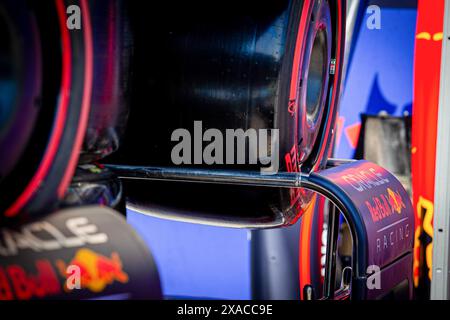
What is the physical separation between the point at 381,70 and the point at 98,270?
1576mm

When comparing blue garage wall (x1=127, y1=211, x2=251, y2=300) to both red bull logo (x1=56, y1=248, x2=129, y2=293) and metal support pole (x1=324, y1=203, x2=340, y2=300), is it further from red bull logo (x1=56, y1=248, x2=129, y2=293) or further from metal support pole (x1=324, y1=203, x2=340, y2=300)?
red bull logo (x1=56, y1=248, x2=129, y2=293)

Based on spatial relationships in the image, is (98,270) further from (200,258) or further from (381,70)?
(381,70)

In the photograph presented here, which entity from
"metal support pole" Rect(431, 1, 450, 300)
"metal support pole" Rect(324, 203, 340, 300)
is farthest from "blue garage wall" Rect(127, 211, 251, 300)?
"metal support pole" Rect(431, 1, 450, 300)

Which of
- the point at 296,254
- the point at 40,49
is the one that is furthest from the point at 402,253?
the point at 40,49

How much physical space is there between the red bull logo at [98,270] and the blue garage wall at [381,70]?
1.53m

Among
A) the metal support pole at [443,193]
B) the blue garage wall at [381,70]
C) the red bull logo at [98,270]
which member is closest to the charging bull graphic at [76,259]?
the red bull logo at [98,270]

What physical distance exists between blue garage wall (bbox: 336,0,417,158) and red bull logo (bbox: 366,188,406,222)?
78 cm

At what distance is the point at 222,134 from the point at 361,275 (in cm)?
37

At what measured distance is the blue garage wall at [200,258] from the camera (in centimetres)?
219

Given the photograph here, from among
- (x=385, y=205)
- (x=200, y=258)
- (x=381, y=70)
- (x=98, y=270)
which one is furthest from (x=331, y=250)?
(x=98, y=270)

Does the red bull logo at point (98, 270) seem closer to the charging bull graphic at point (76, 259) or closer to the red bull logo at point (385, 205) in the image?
the charging bull graphic at point (76, 259)

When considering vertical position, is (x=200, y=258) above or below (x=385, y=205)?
below

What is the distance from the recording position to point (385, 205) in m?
1.55
